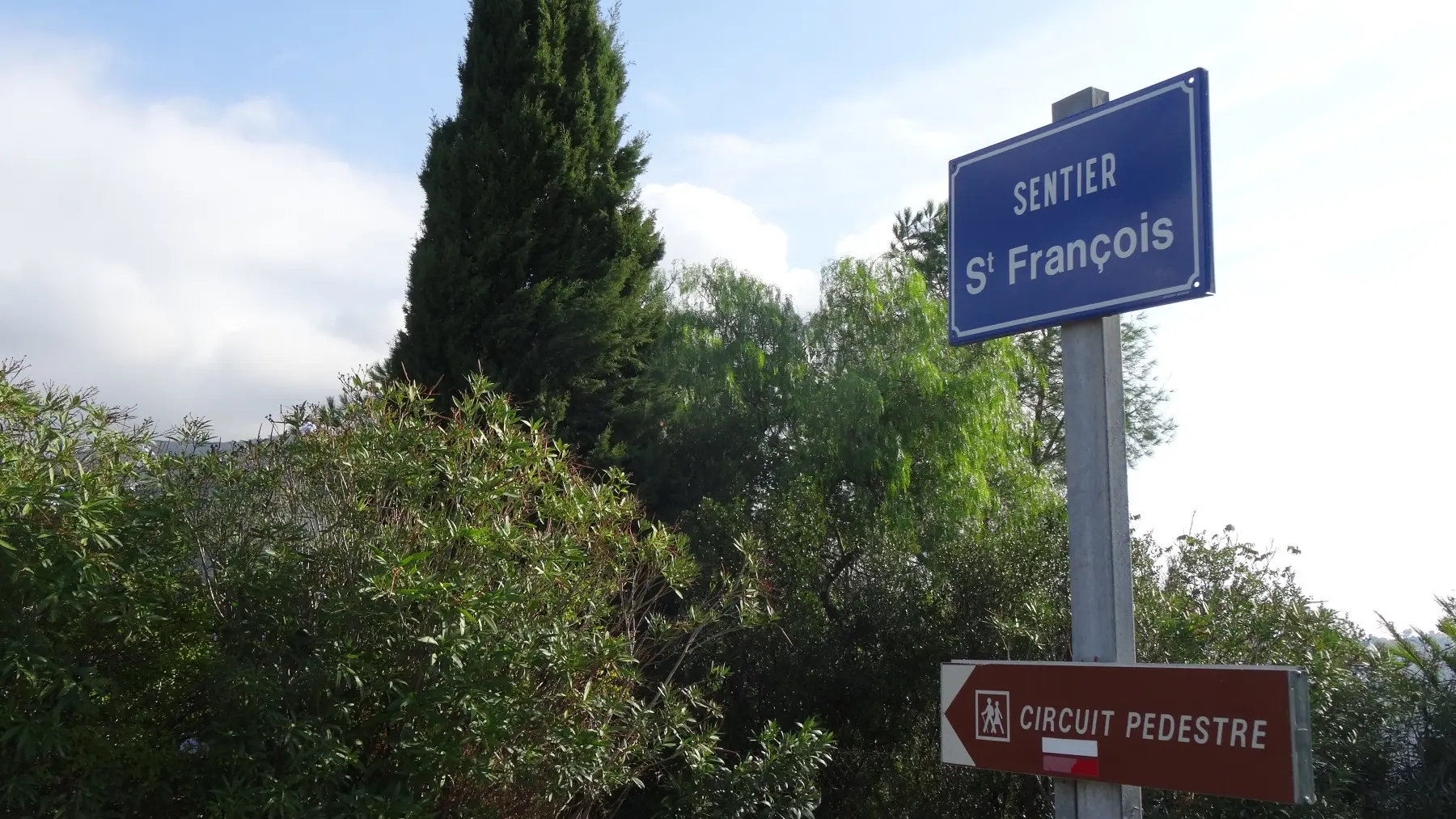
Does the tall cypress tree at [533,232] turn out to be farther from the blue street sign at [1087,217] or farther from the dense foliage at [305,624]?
the blue street sign at [1087,217]

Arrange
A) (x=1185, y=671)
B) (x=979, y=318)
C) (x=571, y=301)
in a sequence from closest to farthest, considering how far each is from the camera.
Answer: (x=1185, y=671), (x=979, y=318), (x=571, y=301)

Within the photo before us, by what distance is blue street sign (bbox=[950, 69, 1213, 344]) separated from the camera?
2.94m

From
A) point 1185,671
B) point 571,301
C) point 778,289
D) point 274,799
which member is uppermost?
point 778,289

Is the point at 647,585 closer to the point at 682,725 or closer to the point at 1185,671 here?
the point at 682,725

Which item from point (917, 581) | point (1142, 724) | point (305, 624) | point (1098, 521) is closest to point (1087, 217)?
point (1098, 521)

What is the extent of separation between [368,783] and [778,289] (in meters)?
15.9

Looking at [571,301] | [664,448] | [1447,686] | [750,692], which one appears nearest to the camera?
[1447,686]

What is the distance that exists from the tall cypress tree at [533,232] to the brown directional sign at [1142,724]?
959cm

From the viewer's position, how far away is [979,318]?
11.1 feet

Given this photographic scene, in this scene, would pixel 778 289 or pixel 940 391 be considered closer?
pixel 940 391

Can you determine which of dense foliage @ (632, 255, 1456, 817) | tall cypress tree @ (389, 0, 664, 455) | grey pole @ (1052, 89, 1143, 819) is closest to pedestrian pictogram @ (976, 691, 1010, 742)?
grey pole @ (1052, 89, 1143, 819)

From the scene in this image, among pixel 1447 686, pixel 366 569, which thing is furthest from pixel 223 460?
pixel 1447 686

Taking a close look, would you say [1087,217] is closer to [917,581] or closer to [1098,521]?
[1098,521]

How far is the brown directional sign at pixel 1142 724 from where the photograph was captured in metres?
2.54
